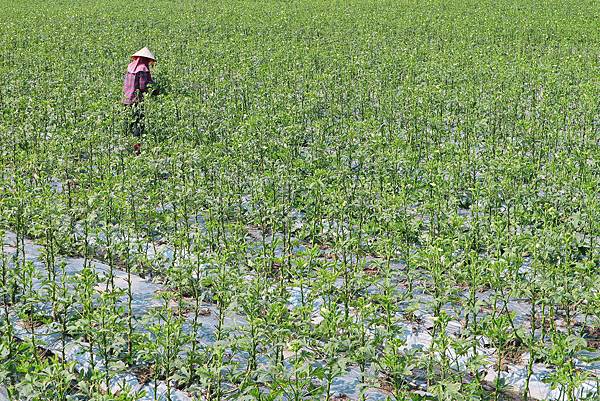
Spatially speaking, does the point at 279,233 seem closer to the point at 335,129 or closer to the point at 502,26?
the point at 335,129

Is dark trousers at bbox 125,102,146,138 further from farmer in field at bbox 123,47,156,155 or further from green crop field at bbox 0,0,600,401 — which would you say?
green crop field at bbox 0,0,600,401

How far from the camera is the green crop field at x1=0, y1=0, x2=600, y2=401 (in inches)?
182

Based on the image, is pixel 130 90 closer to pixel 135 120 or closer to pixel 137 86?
pixel 137 86

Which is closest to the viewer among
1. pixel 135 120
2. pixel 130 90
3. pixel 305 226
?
pixel 305 226

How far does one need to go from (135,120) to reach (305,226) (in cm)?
374

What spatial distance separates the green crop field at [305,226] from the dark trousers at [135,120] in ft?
0.64

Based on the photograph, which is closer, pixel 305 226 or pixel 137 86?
pixel 305 226

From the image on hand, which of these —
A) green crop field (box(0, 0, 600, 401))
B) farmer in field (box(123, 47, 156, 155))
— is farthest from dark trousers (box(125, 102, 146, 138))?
green crop field (box(0, 0, 600, 401))

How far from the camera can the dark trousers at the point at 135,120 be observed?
9.94 metres

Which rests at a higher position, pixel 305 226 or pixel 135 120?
pixel 135 120

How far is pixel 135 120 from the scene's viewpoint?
972 centimetres

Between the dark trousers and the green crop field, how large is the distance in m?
0.19

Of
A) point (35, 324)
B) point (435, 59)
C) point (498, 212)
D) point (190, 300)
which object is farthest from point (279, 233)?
point (435, 59)

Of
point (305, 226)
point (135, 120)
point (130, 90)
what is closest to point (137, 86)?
point (130, 90)
